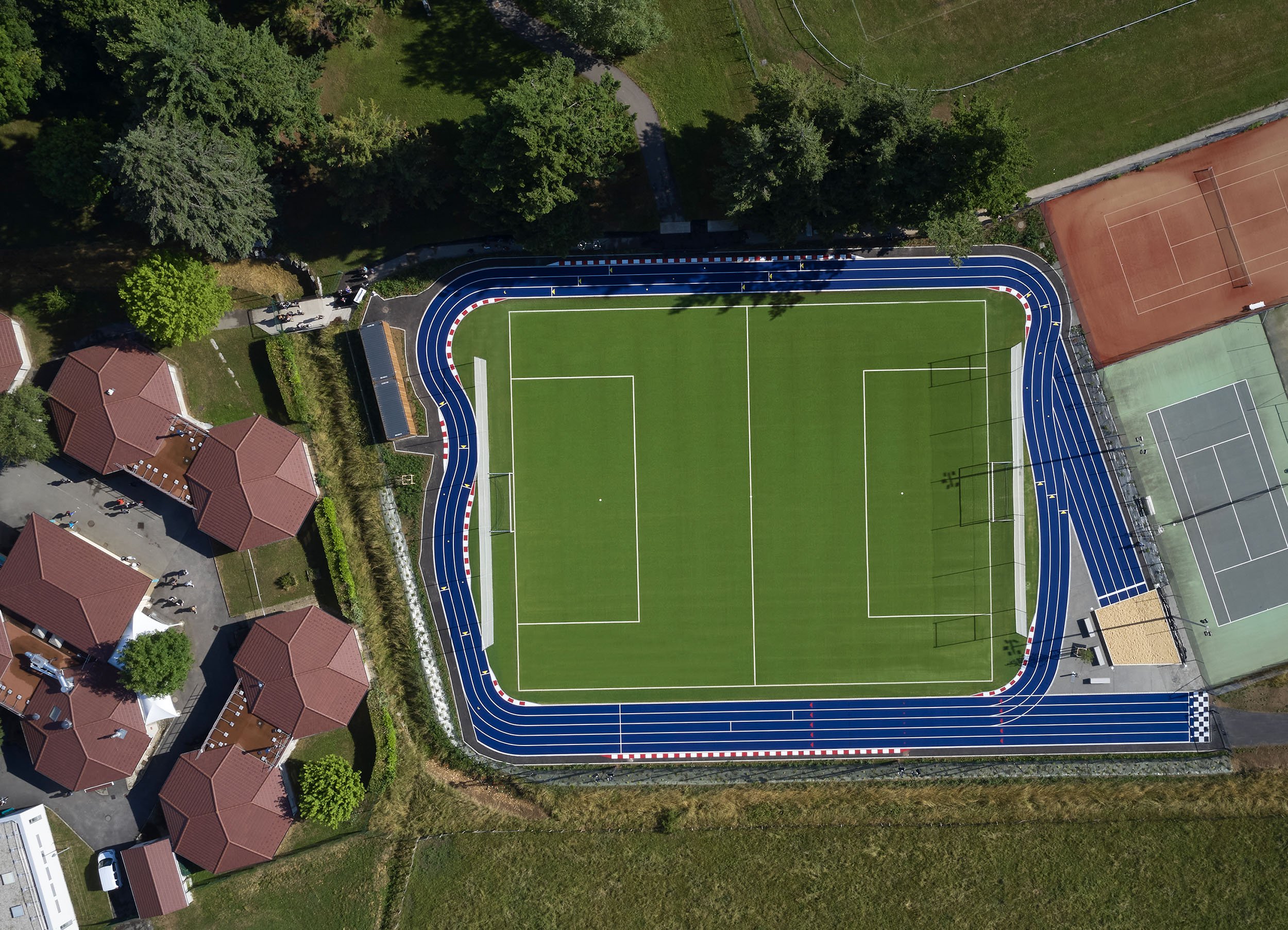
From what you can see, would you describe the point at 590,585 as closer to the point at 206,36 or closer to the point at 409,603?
the point at 409,603

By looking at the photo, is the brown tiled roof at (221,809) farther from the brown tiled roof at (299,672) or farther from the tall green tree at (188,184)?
the tall green tree at (188,184)

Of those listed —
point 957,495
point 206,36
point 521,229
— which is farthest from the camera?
point 957,495

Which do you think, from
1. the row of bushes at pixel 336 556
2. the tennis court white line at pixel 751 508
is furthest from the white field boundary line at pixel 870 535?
the row of bushes at pixel 336 556

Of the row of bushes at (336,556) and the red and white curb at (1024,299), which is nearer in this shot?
the row of bushes at (336,556)

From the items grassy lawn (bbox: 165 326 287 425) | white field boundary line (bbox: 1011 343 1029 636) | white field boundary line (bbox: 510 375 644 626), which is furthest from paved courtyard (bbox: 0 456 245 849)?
white field boundary line (bbox: 1011 343 1029 636)

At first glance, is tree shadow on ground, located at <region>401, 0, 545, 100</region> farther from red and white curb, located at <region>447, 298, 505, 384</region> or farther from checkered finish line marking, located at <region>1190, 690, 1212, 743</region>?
checkered finish line marking, located at <region>1190, 690, 1212, 743</region>

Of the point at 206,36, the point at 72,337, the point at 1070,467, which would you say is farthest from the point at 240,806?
the point at 1070,467

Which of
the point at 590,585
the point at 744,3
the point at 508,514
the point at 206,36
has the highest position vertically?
the point at 206,36
